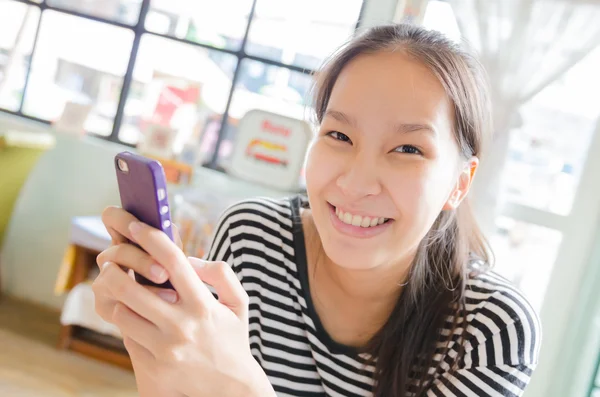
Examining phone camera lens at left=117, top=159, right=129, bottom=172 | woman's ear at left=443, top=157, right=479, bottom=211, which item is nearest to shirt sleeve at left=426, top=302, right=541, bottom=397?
woman's ear at left=443, top=157, right=479, bottom=211

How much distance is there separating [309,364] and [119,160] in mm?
602

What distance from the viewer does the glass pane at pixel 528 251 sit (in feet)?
7.64

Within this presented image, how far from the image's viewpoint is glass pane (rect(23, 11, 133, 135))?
289 centimetres

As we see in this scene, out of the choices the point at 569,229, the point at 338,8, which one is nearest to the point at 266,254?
the point at 569,229

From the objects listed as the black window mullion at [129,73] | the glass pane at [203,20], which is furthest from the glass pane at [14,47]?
the glass pane at [203,20]

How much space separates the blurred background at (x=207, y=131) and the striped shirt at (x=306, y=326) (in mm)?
1067

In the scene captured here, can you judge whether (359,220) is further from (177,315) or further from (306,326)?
(177,315)

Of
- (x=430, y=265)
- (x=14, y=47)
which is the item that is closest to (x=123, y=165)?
(x=430, y=265)

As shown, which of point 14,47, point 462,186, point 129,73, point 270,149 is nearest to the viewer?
point 462,186

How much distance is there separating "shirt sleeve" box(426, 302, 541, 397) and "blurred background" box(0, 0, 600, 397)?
1264 mm

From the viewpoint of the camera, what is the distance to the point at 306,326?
3.37ft

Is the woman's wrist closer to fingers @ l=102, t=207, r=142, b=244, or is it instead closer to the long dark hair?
fingers @ l=102, t=207, r=142, b=244

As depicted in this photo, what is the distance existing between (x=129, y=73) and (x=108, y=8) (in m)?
0.36

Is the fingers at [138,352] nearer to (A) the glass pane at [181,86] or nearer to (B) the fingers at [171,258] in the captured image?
(B) the fingers at [171,258]
